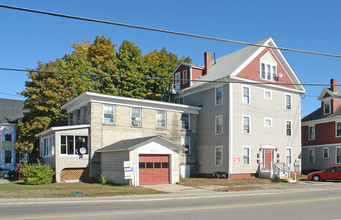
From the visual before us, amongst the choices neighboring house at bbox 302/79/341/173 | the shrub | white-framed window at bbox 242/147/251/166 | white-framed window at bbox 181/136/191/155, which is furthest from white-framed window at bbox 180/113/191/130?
neighboring house at bbox 302/79/341/173

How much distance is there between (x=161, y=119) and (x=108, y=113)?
5.60 m

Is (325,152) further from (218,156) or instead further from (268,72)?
(218,156)

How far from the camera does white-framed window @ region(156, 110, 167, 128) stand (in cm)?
3262

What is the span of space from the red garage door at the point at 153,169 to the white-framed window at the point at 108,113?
5626mm

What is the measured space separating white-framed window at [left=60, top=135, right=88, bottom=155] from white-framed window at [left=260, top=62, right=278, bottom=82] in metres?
18.6

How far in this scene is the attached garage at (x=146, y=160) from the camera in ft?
82.3

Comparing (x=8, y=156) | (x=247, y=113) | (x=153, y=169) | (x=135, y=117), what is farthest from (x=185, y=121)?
(x=8, y=156)

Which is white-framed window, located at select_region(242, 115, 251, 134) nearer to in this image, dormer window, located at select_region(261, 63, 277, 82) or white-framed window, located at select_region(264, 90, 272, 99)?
white-framed window, located at select_region(264, 90, 272, 99)

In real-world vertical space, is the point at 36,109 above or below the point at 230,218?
above

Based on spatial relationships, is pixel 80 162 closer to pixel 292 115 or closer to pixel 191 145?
pixel 191 145

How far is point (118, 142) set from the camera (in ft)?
95.5

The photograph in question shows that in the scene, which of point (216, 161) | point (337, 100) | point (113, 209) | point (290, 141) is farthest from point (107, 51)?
point (113, 209)

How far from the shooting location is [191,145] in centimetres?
3456

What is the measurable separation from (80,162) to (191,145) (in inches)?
454
